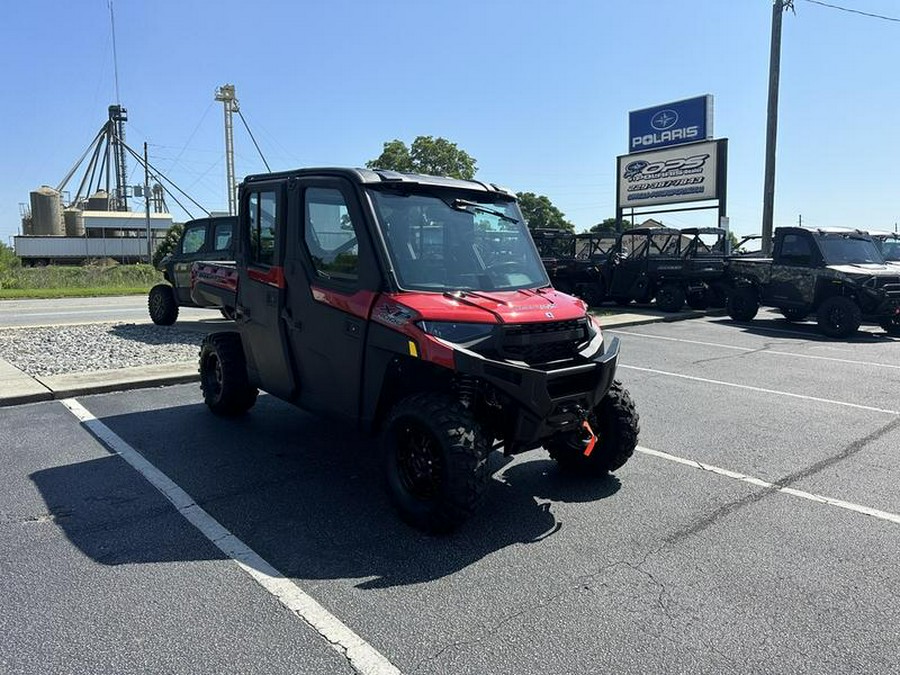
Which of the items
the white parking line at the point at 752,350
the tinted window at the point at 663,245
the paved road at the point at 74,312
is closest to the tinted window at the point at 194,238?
the paved road at the point at 74,312

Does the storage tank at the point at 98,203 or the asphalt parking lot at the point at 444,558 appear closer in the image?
the asphalt parking lot at the point at 444,558

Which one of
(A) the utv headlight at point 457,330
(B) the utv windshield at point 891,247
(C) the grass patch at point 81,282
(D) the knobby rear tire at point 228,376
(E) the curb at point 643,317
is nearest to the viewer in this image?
(A) the utv headlight at point 457,330

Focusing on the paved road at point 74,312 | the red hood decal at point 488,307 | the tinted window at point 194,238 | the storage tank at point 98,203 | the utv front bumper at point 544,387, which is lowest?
the paved road at point 74,312

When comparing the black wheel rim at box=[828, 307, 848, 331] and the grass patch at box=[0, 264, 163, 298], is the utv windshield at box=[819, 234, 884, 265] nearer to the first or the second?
the black wheel rim at box=[828, 307, 848, 331]

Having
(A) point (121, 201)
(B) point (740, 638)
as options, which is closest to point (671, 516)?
(B) point (740, 638)

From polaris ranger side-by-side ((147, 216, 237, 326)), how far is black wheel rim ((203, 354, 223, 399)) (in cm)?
569

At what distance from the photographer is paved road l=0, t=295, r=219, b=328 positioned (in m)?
14.7

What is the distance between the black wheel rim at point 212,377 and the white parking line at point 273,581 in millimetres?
1173

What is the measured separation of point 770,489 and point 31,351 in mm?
10170

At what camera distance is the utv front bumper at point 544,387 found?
12.5ft

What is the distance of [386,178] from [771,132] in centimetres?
2231

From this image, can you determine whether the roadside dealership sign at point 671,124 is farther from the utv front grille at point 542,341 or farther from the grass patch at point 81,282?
the utv front grille at point 542,341

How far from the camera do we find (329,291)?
4656 mm

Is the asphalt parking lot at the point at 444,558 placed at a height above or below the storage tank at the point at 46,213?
→ below
